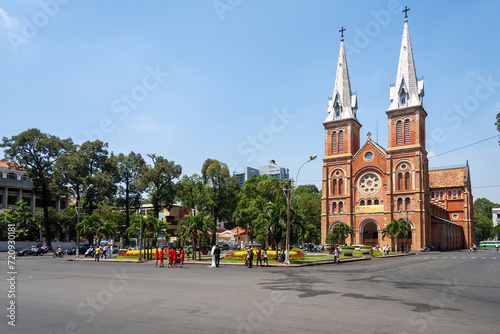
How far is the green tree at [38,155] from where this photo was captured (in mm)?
55500

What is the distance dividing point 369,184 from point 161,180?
3672 cm

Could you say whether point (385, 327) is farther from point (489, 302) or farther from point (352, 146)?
point (352, 146)

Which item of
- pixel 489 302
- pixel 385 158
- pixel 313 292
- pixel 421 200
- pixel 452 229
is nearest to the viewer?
pixel 489 302

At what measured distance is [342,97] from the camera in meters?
76.6

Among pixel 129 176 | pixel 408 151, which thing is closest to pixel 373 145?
pixel 408 151

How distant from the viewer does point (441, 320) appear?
8938 mm

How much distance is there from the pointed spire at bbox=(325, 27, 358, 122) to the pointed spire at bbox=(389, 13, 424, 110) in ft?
25.7

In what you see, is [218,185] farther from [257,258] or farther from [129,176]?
[257,258]

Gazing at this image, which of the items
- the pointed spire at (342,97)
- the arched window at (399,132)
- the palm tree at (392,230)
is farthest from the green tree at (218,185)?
the arched window at (399,132)

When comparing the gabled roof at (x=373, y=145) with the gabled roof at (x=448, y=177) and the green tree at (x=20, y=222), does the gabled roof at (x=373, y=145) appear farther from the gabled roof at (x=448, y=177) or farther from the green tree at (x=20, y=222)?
the green tree at (x=20, y=222)

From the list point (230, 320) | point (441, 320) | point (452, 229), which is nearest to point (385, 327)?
point (441, 320)

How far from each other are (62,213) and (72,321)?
65692mm

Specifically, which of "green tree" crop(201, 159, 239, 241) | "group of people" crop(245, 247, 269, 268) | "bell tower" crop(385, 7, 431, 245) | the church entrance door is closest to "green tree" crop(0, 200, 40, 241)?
"green tree" crop(201, 159, 239, 241)

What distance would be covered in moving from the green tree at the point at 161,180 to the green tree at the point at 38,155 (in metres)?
13.3
